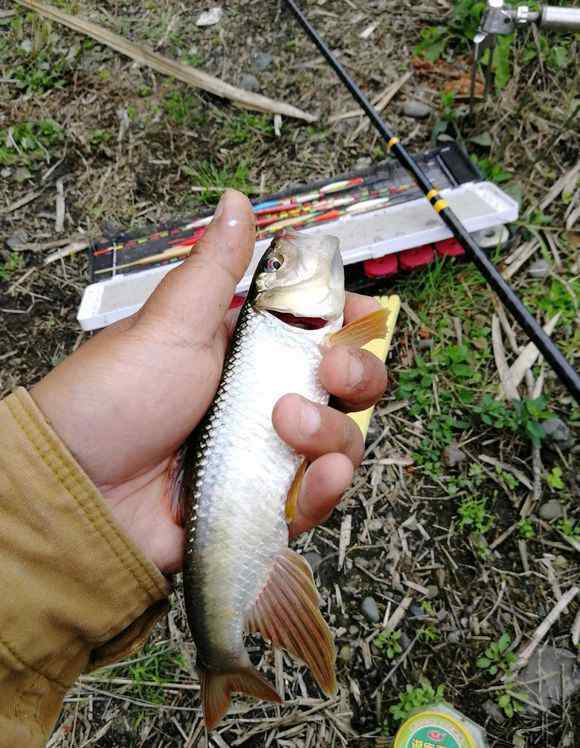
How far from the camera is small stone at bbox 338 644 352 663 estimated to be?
2748mm

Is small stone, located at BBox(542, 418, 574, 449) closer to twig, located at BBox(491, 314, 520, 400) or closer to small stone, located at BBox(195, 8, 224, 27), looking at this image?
twig, located at BBox(491, 314, 520, 400)

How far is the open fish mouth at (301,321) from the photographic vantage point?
7.00 ft

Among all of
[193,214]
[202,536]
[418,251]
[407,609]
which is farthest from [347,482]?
[193,214]

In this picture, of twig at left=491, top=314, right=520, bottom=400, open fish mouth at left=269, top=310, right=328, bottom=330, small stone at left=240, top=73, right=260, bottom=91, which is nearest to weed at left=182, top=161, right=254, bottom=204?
small stone at left=240, top=73, right=260, bottom=91

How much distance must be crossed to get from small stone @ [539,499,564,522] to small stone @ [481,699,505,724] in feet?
2.80

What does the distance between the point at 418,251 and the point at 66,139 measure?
282 cm

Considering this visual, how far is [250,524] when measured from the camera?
189 cm

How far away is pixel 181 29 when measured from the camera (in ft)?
16.5

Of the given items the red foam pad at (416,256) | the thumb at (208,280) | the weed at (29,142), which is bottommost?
the red foam pad at (416,256)

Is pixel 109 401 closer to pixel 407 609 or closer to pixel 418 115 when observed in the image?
pixel 407 609

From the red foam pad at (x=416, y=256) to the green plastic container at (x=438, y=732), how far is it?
2227 millimetres

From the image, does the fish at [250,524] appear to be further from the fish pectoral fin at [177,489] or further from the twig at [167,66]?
the twig at [167,66]

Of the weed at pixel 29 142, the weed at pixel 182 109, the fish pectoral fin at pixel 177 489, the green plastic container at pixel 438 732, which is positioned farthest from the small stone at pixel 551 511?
the weed at pixel 29 142

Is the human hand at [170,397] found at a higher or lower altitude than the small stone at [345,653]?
higher
